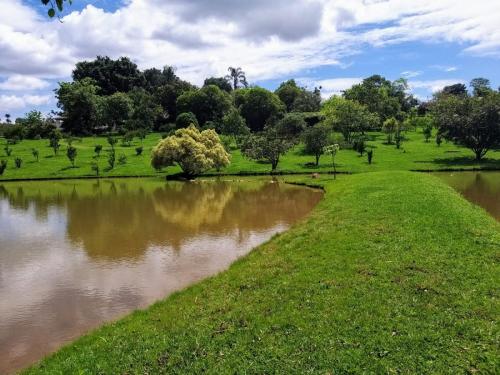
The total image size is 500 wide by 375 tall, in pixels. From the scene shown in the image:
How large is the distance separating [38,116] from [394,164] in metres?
67.7

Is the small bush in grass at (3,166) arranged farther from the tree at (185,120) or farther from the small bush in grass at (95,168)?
the tree at (185,120)

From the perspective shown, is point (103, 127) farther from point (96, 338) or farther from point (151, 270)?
point (96, 338)

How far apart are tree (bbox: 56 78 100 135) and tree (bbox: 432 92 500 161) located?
61.4 metres

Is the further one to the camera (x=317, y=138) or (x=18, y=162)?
(x=18, y=162)

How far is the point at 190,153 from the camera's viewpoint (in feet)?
169

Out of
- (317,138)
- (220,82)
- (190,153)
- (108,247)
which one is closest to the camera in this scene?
(108,247)

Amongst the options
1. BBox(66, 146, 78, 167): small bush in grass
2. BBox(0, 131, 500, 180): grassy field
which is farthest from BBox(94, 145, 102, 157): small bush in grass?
BBox(66, 146, 78, 167): small bush in grass

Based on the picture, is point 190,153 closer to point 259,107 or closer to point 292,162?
point 292,162

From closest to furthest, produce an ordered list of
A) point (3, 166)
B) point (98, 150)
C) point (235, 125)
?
1. point (3, 166)
2. point (98, 150)
3. point (235, 125)

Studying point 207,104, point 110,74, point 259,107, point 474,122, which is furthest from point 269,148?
point 110,74

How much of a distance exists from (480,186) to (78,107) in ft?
237

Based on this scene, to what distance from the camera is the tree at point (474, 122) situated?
185ft

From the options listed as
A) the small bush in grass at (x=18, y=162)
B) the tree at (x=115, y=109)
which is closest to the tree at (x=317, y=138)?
the small bush in grass at (x=18, y=162)

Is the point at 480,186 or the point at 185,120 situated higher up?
the point at 185,120
